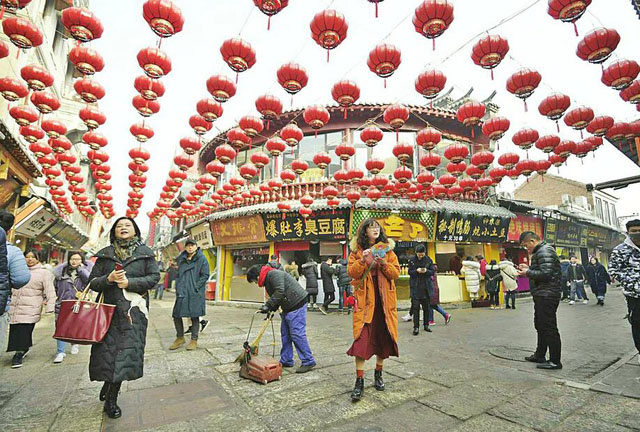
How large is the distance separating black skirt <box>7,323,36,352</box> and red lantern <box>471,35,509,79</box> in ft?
28.9

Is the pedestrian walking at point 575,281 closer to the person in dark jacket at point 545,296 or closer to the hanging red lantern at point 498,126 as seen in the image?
the hanging red lantern at point 498,126

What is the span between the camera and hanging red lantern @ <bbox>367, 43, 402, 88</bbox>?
237 inches

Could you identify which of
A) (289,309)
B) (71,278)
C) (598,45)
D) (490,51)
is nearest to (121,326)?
(289,309)

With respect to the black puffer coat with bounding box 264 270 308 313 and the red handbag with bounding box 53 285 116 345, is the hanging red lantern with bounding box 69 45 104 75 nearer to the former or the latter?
the red handbag with bounding box 53 285 116 345

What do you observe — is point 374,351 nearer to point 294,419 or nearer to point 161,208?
point 294,419

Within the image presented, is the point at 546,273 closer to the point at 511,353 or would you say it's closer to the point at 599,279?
the point at 511,353

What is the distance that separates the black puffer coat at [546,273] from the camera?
448 centimetres

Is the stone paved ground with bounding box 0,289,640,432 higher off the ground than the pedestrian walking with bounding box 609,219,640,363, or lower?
lower

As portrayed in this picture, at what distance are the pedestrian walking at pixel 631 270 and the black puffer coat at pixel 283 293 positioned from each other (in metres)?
4.01

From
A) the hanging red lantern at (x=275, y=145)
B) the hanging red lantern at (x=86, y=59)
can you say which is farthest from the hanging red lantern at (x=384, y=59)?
the hanging red lantern at (x=86, y=59)

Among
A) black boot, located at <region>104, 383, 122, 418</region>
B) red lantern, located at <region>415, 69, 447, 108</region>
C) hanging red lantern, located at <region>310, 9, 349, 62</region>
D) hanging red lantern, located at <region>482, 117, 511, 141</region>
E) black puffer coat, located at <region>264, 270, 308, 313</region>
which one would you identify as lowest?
black boot, located at <region>104, 383, 122, 418</region>

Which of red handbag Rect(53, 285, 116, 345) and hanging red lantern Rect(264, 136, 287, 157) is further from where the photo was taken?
hanging red lantern Rect(264, 136, 287, 157)

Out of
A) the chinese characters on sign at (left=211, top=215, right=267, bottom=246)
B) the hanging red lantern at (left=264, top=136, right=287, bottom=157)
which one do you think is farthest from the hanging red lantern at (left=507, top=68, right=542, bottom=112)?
the chinese characters on sign at (left=211, top=215, right=267, bottom=246)

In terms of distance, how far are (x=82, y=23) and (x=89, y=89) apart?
1899mm
